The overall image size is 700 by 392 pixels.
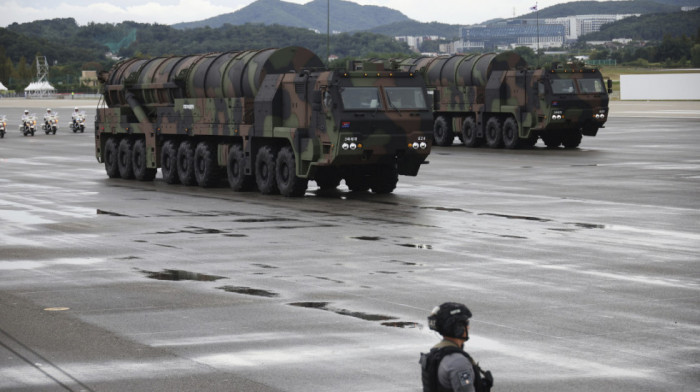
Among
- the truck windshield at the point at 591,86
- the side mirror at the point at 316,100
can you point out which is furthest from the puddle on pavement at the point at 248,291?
the truck windshield at the point at 591,86

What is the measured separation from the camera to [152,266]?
1612 centimetres

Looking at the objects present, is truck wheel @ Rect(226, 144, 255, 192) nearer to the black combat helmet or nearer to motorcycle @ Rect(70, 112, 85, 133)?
the black combat helmet

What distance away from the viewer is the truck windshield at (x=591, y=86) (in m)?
43.8

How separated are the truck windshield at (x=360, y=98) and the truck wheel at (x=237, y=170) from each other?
11.4 feet

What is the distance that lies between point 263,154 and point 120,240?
8.45m

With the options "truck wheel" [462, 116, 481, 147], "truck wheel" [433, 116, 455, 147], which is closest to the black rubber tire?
"truck wheel" [462, 116, 481, 147]

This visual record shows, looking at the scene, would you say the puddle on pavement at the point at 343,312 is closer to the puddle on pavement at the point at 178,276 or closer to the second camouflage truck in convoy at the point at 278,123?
the puddle on pavement at the point at 178,276

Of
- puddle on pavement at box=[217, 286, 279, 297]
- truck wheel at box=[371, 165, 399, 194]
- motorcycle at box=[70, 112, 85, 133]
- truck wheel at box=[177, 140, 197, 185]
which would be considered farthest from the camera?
motorcycle at box=[70, 112, 85, 133]

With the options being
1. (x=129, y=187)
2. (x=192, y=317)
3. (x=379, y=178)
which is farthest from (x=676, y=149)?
(x=192, y=317)

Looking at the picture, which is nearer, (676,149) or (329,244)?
(329,244)

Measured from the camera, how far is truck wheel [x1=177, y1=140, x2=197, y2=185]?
1197 inches

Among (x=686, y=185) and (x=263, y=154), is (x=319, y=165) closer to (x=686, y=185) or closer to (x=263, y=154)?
(x=263, y=154)

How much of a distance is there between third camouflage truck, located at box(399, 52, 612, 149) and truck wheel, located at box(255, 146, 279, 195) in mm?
16169

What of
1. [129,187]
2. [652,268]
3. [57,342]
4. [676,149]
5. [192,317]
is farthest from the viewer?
[676,149]
